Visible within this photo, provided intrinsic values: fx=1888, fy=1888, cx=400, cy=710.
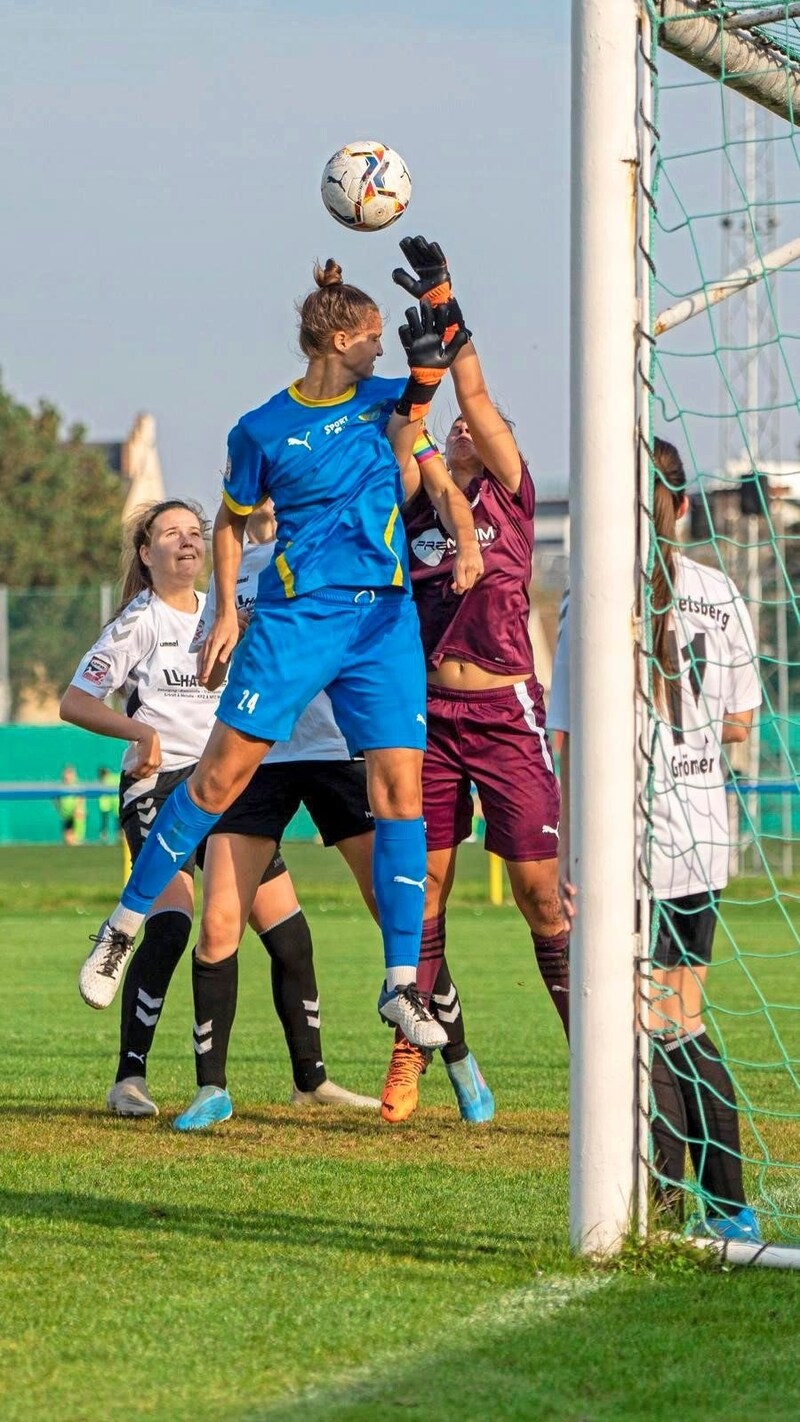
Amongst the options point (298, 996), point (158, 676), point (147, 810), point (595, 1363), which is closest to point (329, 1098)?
point (298, 996)

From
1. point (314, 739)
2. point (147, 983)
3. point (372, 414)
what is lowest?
point (147, 983)

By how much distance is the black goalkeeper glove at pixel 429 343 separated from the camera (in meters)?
5.14

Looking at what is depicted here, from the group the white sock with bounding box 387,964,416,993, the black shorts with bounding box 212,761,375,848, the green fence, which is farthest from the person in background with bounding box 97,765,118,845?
the white sock with bounding box 387,964,416,993

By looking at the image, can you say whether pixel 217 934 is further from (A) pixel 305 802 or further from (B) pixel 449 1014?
(B) pixel 449 1014

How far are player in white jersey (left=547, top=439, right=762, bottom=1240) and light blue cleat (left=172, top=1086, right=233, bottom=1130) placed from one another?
2.11m

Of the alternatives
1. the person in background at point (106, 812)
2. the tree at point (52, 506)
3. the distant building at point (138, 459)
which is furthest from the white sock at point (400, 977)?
the distant building at point (138, 459)

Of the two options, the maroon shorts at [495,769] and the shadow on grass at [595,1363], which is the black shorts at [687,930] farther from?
the maroon shorts at [495,769]

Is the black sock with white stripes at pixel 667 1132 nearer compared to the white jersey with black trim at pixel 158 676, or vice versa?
the black sock with white stripes at pixel 667 1132

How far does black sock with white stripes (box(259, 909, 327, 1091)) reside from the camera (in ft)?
22.0

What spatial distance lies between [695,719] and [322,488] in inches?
57.7

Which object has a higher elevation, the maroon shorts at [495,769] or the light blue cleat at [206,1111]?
the maroon shorts at [495,769]

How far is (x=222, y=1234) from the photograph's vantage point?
444 centimetres

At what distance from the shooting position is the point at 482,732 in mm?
6301

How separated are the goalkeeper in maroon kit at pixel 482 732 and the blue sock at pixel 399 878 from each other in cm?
82
